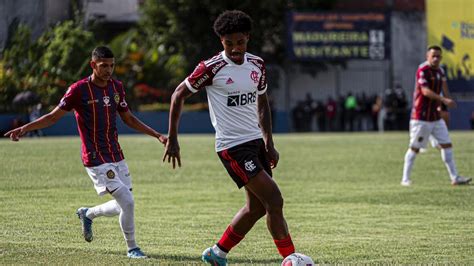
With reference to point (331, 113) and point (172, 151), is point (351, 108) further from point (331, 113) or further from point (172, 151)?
point (172, 151)

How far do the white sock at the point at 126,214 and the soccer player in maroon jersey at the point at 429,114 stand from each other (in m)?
8.30

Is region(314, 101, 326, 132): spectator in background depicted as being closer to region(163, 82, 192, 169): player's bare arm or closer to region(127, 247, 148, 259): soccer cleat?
region(127, 247, 148, 259): soccer cleat

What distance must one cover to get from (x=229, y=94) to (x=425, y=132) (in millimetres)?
9412

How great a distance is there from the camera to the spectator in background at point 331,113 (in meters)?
43.7

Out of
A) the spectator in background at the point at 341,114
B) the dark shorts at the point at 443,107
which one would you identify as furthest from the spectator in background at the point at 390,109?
the dark shorts at the point at 443,107

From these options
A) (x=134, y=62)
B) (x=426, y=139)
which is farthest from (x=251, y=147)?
(x=134, y=62)

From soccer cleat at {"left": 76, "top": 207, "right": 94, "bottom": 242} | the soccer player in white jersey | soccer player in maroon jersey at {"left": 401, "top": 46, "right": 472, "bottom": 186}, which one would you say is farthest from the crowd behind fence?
the soccer player in white jersey

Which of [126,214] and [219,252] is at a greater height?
[126,214]

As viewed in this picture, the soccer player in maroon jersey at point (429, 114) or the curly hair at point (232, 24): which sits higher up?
the curly hair at point (232, 24)

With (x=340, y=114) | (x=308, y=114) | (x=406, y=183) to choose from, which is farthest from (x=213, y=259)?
(x=340, y=114)

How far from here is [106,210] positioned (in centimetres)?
1006

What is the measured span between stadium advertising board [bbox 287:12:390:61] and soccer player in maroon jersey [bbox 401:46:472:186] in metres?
21.7

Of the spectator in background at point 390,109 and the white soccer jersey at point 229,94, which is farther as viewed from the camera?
the spectator in background at point 390,109

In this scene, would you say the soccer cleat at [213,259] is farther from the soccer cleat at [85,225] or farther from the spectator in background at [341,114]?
the spectator in background at [341,114]
